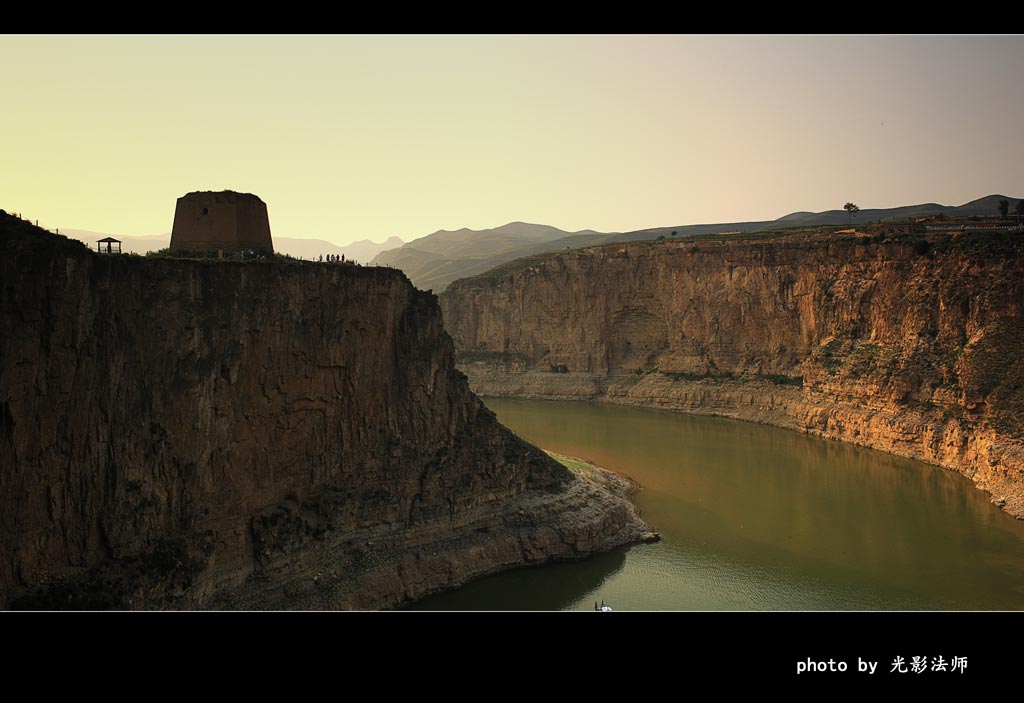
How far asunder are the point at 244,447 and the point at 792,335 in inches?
1734

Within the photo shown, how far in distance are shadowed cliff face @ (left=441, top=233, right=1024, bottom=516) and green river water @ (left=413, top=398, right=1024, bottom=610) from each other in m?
2.92

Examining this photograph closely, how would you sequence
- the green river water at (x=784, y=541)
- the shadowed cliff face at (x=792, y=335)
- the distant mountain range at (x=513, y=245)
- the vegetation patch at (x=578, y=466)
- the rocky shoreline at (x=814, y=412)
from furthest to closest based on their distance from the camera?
the distant mountain range at (x=513, y=245), the shadowed cliff face at (x=792, y=335), the rocky shoreline at (x=814, y=412), the vegetation patch at (x=578, y=466), the green river water at (x=784, y=541)

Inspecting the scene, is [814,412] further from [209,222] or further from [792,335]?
[209,222]

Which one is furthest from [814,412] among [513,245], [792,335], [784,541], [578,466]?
[513,245]

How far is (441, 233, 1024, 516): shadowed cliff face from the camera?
1521 inches

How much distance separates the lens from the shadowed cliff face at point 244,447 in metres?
14.8

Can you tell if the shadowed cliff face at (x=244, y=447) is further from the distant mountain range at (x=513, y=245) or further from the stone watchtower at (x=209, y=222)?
the distant mountain range at (x=513, y=245)

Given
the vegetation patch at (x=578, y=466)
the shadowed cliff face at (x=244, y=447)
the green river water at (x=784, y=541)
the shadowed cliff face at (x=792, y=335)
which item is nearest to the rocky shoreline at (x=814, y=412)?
the shadowed cliff face at (x=792, y=335)

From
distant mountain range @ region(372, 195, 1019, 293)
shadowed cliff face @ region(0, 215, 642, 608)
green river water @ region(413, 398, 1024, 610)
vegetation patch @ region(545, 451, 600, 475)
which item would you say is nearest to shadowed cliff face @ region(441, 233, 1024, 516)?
green river water @ region(413, 398, 1024, 610)

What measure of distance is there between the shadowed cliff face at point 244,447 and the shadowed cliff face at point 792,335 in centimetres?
2088

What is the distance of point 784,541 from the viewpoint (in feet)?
89.8

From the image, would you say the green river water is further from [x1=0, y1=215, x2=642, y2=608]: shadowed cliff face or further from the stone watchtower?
the stone watchtower
